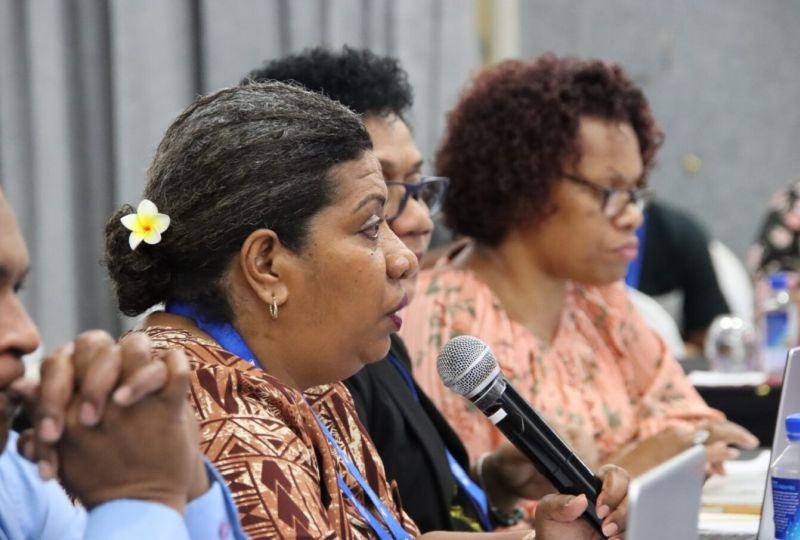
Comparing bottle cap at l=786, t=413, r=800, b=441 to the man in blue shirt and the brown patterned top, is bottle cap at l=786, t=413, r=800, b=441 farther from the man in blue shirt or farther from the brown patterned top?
the man in blue shirt

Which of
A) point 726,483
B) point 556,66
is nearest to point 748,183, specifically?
point 556,66

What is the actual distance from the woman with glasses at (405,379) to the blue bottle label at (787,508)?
2.22ft

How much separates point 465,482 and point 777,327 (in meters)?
1.74

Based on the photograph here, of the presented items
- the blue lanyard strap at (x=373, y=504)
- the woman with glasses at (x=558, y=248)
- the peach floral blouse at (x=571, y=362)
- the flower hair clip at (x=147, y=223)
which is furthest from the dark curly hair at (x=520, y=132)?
the flower hair clip at (x=147, y=223)

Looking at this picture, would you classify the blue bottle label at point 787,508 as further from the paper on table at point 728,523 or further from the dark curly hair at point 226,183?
the dark curly hair at point 226,183

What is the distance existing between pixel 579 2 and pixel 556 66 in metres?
3.11

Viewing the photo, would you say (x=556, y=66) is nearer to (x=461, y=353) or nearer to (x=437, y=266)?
(x=437, y=266)

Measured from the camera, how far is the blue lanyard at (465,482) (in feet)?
7.08

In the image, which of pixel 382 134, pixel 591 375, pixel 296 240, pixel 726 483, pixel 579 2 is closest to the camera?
pixel 296 240

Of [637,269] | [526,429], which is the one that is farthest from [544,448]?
[637,269]

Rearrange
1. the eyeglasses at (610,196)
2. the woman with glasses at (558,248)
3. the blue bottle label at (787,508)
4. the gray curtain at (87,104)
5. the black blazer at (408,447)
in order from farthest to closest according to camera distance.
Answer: the gray curtain at (87,104), the eyeglasses at (610,196), the woman with glasses at (558,248), the black blazer at (408,447), the blue bottle label at (787,508)

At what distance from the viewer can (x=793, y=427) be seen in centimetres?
144

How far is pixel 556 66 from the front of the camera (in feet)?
9.30

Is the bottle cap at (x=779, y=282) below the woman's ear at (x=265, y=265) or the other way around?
below
